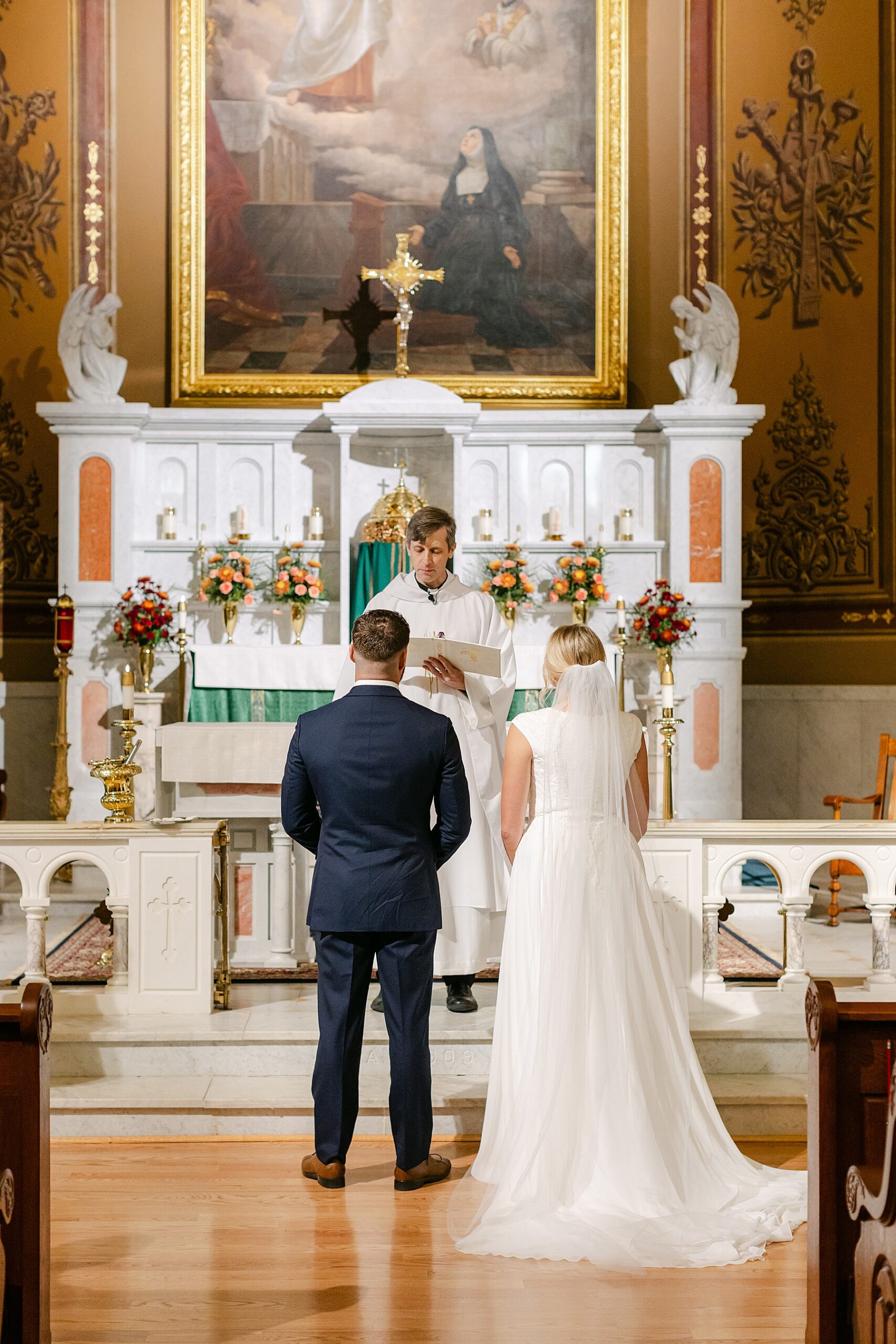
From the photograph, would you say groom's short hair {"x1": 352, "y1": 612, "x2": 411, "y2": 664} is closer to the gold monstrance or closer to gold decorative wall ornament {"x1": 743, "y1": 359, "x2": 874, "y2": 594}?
the gold monstrance

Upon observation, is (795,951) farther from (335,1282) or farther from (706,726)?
(706,726)

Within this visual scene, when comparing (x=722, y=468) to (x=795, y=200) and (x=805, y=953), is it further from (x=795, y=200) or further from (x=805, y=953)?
(x=805, y=953)

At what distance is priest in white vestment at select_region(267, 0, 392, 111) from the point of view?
34.1ft

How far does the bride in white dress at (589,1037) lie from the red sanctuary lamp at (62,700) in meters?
5.42

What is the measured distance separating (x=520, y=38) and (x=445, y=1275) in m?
9.59

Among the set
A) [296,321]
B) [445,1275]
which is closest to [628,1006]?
[445,1275]

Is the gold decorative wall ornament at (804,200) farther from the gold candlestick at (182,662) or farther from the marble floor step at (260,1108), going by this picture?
the marble floor step at (260,1108)

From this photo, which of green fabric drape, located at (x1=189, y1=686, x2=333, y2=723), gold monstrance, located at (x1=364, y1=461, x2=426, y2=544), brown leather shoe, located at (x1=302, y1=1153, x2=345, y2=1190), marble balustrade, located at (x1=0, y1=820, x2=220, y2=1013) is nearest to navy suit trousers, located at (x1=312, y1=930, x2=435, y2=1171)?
brown leather shoe, located at (x1=302, y1=1153, x2=345, y2=1190)

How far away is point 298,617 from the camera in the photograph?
9.41 meters

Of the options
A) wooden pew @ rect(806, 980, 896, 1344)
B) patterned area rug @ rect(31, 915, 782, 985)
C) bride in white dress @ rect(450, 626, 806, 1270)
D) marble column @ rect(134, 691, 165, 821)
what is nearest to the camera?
wooden pew @ rect(806, 980, 896, 1344)

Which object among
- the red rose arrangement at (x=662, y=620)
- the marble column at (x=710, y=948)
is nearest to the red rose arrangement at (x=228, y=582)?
the red rose arrangement at (x=662, y=620)

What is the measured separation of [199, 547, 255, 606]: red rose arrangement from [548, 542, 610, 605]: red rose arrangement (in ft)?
7.11

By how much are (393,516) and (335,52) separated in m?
3.96

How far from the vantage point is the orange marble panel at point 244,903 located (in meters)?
6.45
